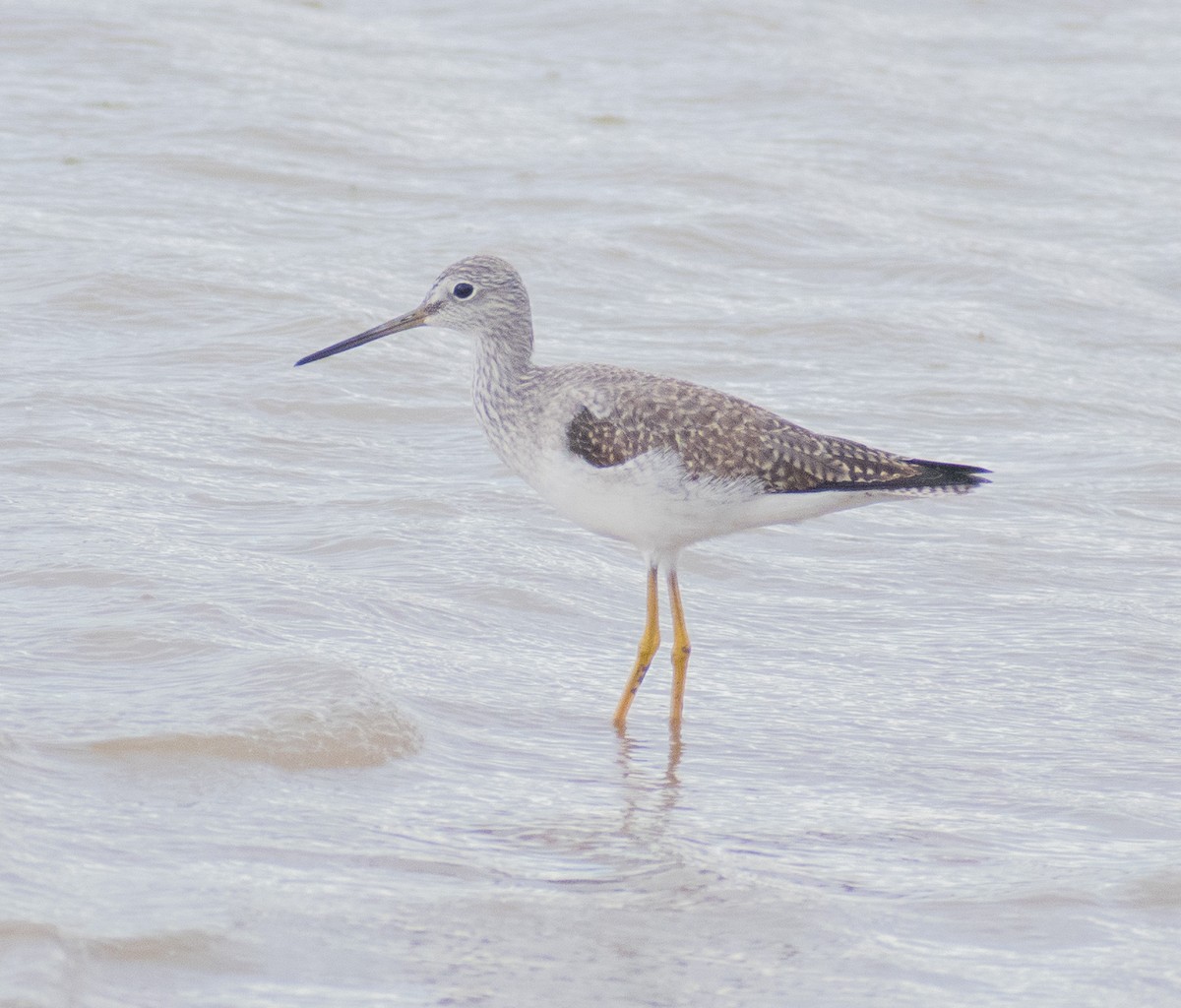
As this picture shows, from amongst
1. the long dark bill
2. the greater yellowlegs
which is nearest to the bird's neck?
the greater yellowlegs

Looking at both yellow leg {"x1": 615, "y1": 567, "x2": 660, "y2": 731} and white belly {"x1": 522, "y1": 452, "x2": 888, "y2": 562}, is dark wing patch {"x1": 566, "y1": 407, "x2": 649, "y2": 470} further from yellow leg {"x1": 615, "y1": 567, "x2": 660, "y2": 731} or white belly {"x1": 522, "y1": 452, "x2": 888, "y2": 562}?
yellow leg {"x1": 615, "y1": 567, "x2": 660, "y2": 731}

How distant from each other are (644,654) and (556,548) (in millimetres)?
1412

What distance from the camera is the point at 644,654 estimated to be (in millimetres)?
7422

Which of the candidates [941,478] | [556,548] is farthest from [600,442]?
[556,548]

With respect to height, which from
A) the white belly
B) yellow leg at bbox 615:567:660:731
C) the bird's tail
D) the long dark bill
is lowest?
yellow leg at bbox 615:567:660:731

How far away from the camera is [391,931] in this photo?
5051 mm

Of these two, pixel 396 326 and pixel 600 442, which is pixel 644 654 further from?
pixel 396 326

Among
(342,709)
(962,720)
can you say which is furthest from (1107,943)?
(342,709)

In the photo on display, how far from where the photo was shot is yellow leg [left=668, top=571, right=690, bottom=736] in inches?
279

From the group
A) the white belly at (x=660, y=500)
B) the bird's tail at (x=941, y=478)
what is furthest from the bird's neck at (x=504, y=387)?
the bird's tail at (x=941, y=478)

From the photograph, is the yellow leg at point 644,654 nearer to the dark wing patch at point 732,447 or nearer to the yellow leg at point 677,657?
the yellow leg at point 677,657

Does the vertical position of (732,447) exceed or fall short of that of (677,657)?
it exceeds it

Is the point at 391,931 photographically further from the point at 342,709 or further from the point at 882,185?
the point at 882,185

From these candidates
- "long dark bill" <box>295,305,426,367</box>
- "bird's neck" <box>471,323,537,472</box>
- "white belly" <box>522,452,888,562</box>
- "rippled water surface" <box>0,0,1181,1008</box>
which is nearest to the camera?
"rippled water surface" <box>0,0,1181,1008</box>
